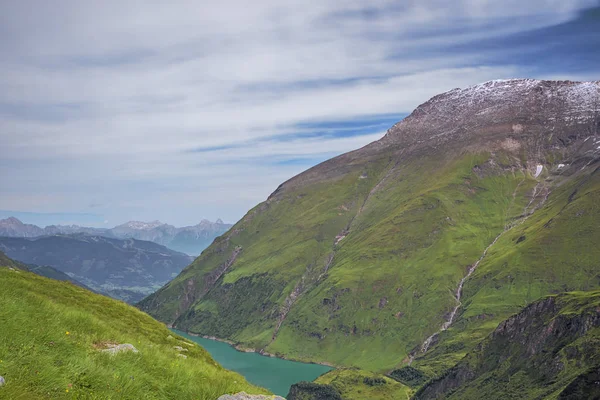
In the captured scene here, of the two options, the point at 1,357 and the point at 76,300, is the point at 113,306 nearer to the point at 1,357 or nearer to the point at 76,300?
the point at 76,300

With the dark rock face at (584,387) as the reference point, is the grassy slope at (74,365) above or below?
above

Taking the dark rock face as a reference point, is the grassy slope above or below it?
above

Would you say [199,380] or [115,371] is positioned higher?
[115,371]

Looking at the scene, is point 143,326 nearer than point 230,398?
No

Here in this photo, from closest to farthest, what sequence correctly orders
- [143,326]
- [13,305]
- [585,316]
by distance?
[13,305]
[143,326]
[585,316]

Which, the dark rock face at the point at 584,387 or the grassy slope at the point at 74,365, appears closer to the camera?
the grassy slope at the point at 74,365

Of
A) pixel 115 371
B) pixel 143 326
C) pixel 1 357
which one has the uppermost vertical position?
pixel 1 357

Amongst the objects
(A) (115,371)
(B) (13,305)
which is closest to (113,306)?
(B) (13,305)

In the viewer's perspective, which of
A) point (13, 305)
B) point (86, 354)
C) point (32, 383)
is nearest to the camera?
point (32, 383)

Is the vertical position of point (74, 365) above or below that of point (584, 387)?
above

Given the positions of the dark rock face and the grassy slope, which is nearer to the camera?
the grassy slope

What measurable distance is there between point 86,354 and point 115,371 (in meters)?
2.04

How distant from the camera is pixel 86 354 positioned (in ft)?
61.3

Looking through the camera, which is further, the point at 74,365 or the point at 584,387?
the point at 584,387
